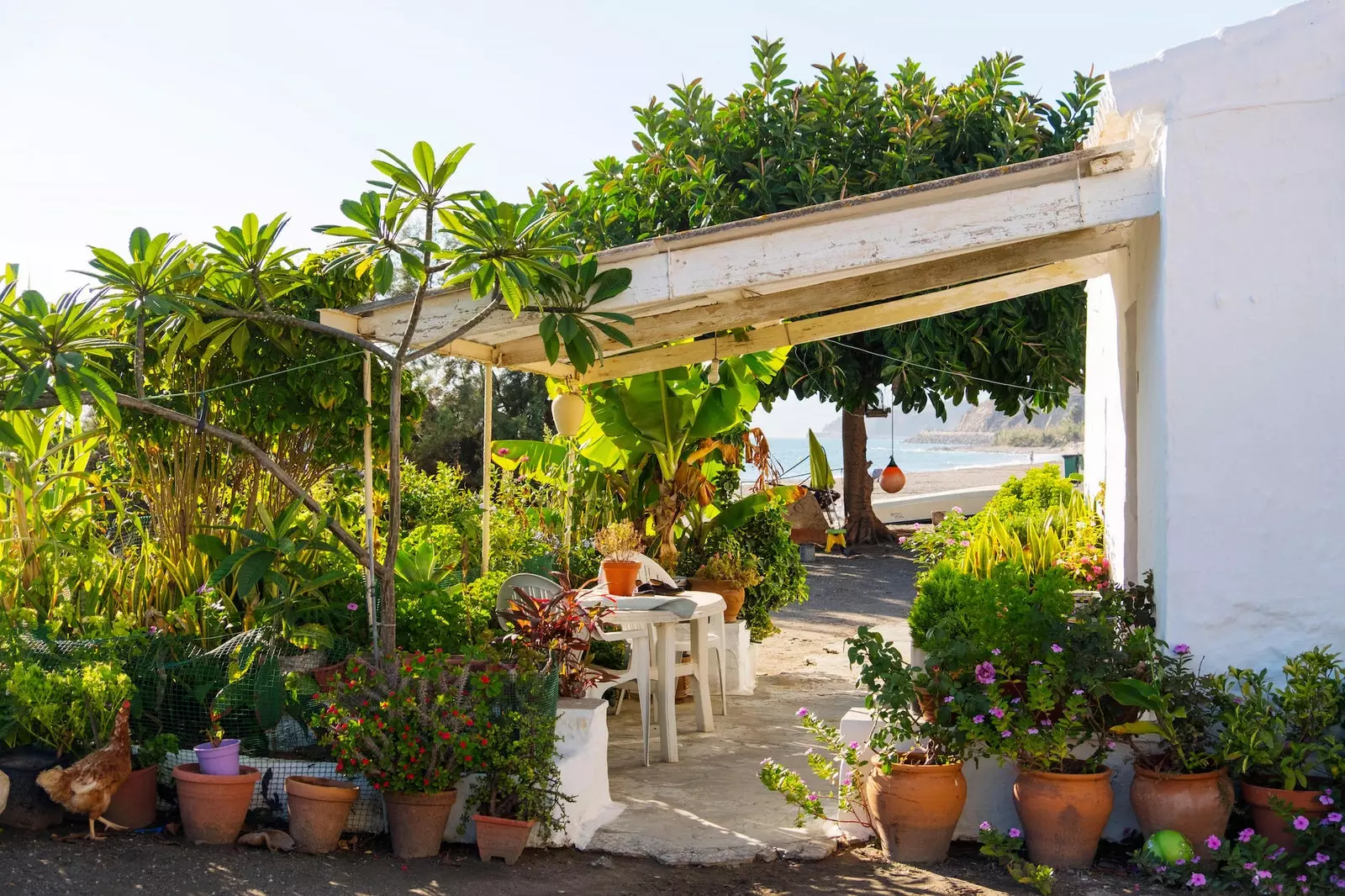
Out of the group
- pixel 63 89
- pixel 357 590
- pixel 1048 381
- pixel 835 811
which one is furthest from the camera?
pixel 1048 381

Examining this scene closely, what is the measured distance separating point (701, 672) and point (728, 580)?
5.77 ft

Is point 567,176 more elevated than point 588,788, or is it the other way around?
point 567,176

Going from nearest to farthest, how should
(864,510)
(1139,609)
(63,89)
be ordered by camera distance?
(1139,609)
(63,89)
(864,510)

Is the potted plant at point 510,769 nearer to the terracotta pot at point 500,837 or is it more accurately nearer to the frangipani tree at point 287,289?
the terracotta pot at point 500,837

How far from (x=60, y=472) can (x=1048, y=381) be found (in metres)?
11.5

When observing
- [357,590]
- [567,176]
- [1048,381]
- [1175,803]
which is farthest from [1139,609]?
[567,176]

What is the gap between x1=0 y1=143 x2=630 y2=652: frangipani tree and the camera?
17.4 ft

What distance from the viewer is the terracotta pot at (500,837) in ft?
17.2

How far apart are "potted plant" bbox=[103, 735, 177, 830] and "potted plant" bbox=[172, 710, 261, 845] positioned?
0.82 feet

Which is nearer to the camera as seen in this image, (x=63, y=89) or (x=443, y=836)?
(x=443, y=836)

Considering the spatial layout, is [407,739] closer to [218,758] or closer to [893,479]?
[218,758]

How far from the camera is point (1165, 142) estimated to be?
521cm

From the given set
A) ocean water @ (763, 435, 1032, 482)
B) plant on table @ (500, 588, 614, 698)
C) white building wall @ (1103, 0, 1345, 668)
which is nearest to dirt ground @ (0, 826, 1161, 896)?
plant on table @ (500, 588, 614, 698)

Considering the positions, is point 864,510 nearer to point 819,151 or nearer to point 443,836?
point 819,151
